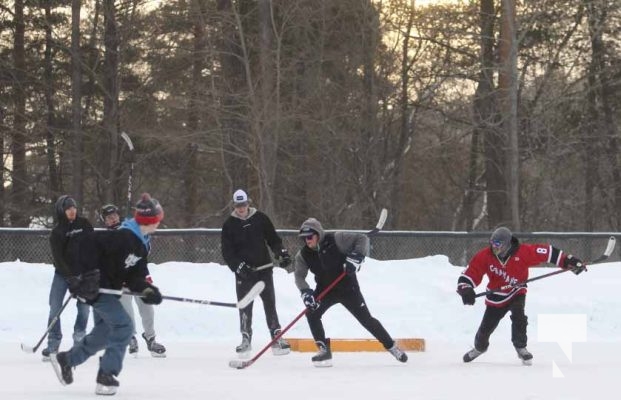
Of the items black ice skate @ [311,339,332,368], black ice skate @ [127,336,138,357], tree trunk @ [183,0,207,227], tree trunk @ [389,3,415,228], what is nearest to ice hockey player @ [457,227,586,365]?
black ice skate @ [311,339,332,368]

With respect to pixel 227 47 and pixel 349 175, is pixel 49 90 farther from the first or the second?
pixel 349 175

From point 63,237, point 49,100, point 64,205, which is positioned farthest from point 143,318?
point 49,100

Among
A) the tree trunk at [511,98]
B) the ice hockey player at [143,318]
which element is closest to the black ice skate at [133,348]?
the ice hockey player at [143,318]

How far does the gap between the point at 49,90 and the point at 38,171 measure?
2072mm

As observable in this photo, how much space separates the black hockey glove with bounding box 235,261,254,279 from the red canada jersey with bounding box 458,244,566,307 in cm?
198

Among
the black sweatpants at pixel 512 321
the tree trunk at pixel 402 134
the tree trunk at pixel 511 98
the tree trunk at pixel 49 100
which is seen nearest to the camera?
the black sweatpants at pixel 512 321

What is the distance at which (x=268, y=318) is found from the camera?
35.1ft

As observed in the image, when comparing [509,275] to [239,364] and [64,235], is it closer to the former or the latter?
[239,364]

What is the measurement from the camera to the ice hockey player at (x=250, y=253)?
10.6 meters

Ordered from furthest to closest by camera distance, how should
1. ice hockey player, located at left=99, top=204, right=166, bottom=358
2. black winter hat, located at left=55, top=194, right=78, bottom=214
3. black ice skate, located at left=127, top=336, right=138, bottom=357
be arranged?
black ice skate, located at left=127, top=336, right=138, bottom=357 → ice hockey player, located at left=99, top=204, right=166, bottom=358 → black winter hat, located at left=55, top=194, right=78, bottom=214

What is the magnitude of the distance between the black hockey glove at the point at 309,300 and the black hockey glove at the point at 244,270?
0.89 m

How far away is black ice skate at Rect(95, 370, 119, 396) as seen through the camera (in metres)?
7.74

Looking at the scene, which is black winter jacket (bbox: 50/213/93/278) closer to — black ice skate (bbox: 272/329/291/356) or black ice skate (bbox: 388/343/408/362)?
black ice skate (bbox: 272/329/291/356)

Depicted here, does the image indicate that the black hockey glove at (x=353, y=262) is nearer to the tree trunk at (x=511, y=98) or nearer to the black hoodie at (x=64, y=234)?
the black hoodie at (x=64, y=234)
